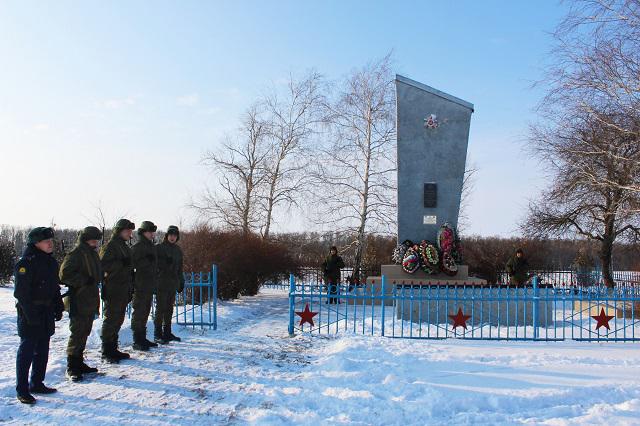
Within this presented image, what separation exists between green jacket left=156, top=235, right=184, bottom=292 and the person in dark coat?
2.41 m

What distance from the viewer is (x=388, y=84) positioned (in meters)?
18.4

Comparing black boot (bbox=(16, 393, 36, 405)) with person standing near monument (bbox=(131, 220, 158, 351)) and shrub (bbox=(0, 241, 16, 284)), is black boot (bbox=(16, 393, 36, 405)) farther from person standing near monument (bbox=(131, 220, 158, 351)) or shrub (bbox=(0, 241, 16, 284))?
shrub (bbox=(0, 241, 16, 284))

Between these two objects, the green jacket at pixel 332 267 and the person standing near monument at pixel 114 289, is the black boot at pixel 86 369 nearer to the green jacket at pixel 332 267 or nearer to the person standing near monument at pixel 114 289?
the person standing near monument at pixel 114 289

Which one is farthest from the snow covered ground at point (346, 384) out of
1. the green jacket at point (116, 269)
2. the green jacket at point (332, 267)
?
the green jacket at point (332, 267)

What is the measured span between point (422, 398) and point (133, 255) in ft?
13.8

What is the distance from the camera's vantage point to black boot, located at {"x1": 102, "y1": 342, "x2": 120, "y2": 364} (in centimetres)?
635

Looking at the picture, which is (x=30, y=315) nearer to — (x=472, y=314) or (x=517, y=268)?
(x=472, y=314)

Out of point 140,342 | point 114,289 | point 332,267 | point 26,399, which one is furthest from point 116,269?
point 332,267

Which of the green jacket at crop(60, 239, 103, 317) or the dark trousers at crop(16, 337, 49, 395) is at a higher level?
the green jacket at crop(60, 239, 103, 317)

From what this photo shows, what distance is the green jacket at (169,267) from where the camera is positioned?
758 centimetres

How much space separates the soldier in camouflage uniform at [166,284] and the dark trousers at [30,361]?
2501 mm

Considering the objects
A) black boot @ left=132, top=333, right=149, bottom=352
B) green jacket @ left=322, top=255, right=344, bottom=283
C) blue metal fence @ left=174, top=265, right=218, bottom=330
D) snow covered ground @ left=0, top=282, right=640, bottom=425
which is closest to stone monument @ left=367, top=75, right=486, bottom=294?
green jacket @ left=322, top=255, right=344, bottom=283

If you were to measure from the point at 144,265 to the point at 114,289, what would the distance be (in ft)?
2.40

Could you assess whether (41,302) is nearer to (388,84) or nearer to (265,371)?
(265,371)
